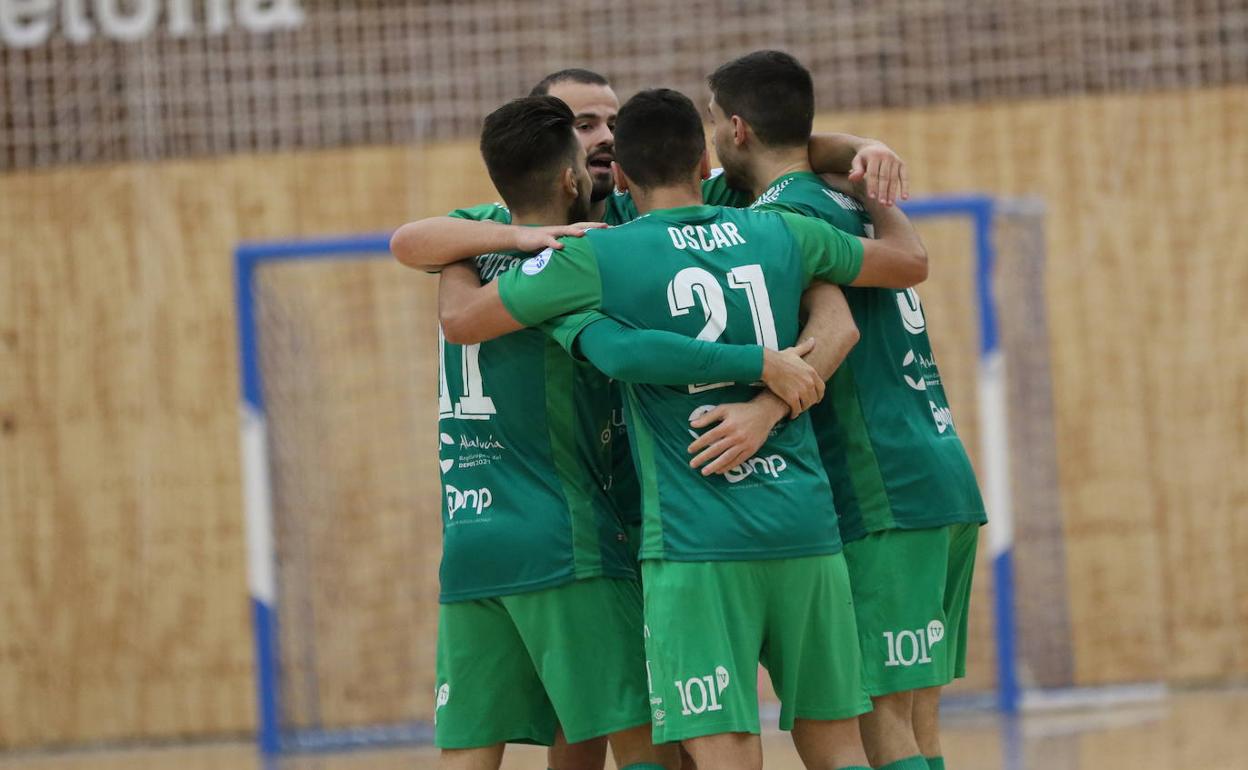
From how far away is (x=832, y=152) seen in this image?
4.39m

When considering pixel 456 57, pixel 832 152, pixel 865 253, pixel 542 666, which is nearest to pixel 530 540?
pixel 542 666

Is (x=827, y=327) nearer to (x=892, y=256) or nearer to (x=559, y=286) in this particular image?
(x=892, y=256)

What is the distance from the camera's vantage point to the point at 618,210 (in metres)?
4.50

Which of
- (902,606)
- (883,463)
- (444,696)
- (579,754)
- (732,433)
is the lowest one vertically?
(579,754)

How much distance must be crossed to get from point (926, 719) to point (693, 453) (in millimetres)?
1140

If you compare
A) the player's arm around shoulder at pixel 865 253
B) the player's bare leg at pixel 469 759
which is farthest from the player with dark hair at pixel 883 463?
the player's bare leg at pixel 469 759

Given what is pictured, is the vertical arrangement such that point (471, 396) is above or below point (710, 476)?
above

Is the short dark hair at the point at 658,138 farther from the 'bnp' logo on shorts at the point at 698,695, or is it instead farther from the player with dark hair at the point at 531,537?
the 'bnp' logo on shorts at the point at 698,695

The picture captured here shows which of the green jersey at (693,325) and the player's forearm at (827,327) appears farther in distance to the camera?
the player's forearm at (827,327)

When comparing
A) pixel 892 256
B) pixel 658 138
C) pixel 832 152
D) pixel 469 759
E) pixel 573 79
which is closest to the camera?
pixel 658 138

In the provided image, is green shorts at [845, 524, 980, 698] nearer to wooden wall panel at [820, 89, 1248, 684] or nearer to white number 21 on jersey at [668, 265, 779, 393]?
white number 21 on jersey at [668, 265, 779, 393]

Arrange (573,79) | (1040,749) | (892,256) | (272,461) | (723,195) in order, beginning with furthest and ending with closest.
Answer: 1. (272,461)
2. (1040,749)
3. (573,79)
4. (723,195)
5. (892,256)

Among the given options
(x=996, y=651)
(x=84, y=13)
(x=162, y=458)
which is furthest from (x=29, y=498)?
(x=996, y=651)

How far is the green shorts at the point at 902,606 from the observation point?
13.5 feet
